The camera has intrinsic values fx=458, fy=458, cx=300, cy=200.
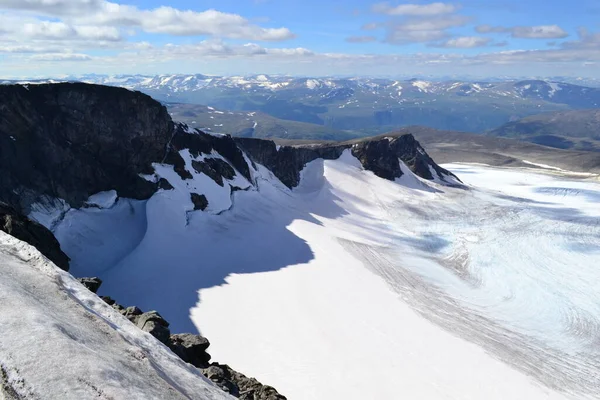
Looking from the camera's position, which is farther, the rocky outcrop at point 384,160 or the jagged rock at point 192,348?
the rocky outcrop at point 384,160

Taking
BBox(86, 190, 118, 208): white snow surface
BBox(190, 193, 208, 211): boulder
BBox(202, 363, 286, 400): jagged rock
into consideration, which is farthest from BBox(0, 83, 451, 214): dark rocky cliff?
BBox(202, 363, 286, 400): jagged rock

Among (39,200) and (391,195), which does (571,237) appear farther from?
(39,200)

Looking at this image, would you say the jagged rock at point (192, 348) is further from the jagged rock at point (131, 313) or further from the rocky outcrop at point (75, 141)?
the rocky outcrop at point (75, 141)

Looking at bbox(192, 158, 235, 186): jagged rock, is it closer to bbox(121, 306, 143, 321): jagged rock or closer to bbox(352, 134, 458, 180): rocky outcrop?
bbox(352, 134, 458, 180): rocky outcrop

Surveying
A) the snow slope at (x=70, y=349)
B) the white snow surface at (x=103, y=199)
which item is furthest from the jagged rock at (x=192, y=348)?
the white snow surface at (x=103, y=199)

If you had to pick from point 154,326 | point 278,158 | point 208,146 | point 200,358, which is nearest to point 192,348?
point 200,358

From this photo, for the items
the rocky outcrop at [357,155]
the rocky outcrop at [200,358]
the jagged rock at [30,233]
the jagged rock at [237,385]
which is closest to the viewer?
the jagged rock at [237,385]

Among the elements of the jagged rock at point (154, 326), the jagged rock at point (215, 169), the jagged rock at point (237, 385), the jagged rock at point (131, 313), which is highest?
the jagged rock at point (215, 169)
